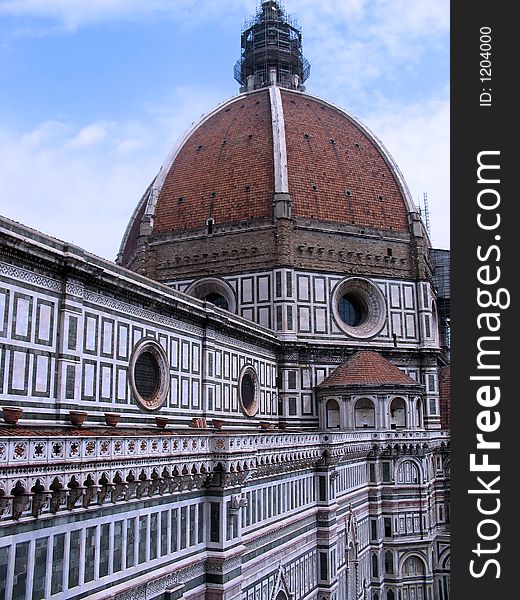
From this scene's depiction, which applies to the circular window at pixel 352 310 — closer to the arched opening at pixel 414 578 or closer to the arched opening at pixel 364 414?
the arched opening at pixel 364 414

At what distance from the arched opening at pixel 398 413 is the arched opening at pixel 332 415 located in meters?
2.85

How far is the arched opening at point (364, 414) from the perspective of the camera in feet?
115

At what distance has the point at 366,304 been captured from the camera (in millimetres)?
39594

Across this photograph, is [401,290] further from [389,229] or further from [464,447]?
[464,447]

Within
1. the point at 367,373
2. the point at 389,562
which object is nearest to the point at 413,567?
the point at 389,562

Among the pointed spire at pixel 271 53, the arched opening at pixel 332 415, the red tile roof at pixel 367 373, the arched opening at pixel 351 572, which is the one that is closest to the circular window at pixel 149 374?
the arched opening at pixel 351 572

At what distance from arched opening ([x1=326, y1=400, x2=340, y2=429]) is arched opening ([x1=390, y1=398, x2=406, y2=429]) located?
9.36 ft

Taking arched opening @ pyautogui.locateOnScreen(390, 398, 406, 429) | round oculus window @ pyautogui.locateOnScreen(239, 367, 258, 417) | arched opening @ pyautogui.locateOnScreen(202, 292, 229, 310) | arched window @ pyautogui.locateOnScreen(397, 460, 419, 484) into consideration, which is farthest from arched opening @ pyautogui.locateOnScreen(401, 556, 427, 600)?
arched opening @ pyautogui.locateOnScreen(202, 292, 229, 310)

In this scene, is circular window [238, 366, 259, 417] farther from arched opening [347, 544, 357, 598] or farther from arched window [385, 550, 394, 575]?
arched window [385, 550, 394, 575]

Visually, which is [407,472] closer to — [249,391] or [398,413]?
[398,413]

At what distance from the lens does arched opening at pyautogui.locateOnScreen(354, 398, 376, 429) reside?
35.2m

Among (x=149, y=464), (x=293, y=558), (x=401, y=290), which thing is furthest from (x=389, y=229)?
(x=149, y=464)

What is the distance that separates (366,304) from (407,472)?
9.87 metres

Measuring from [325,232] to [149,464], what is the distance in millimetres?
26045
